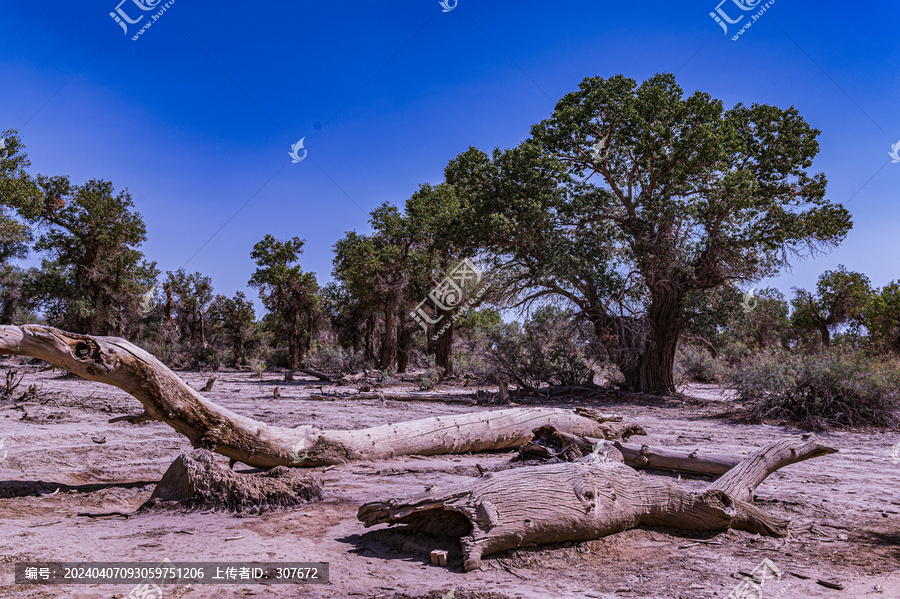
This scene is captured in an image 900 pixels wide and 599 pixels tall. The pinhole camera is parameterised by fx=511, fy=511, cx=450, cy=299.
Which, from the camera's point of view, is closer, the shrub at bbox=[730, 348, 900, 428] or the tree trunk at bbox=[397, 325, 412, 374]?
the shrub at bbox=[730, 348, 900, 428]

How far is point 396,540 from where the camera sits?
391 cm

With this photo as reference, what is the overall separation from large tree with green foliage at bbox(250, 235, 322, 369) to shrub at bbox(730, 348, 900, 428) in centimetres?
2287

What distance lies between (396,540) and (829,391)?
1102cm

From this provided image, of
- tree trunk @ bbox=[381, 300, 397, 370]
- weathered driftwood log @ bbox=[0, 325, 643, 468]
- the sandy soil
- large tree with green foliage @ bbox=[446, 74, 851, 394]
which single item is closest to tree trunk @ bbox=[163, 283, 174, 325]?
tree trunk @ bbox=[381, 300, 397, 370]

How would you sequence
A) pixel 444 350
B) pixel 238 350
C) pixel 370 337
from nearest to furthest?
pixel 444 350 → pixel 370 337 → pixel 238 350

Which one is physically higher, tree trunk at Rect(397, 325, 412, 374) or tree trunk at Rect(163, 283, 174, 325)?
tree trunk at Rect(163, 283, 174, 325)

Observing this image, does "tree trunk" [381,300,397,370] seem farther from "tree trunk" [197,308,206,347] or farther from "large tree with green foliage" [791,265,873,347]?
"large tree with green foliage" [791,265,873,347]

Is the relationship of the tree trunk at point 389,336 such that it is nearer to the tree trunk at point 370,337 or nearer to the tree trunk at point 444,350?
the tree trunk at point 444,350

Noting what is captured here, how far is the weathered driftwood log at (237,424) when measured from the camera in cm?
500

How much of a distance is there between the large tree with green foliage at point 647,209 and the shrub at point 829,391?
181 inches

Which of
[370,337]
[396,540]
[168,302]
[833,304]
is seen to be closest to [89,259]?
[168,302]

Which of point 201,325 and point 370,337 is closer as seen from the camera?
point 370,337

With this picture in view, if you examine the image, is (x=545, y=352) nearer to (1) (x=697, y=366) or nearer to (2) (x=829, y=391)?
(2) (x=829, y=391)

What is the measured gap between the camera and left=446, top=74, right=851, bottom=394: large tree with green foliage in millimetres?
15438
